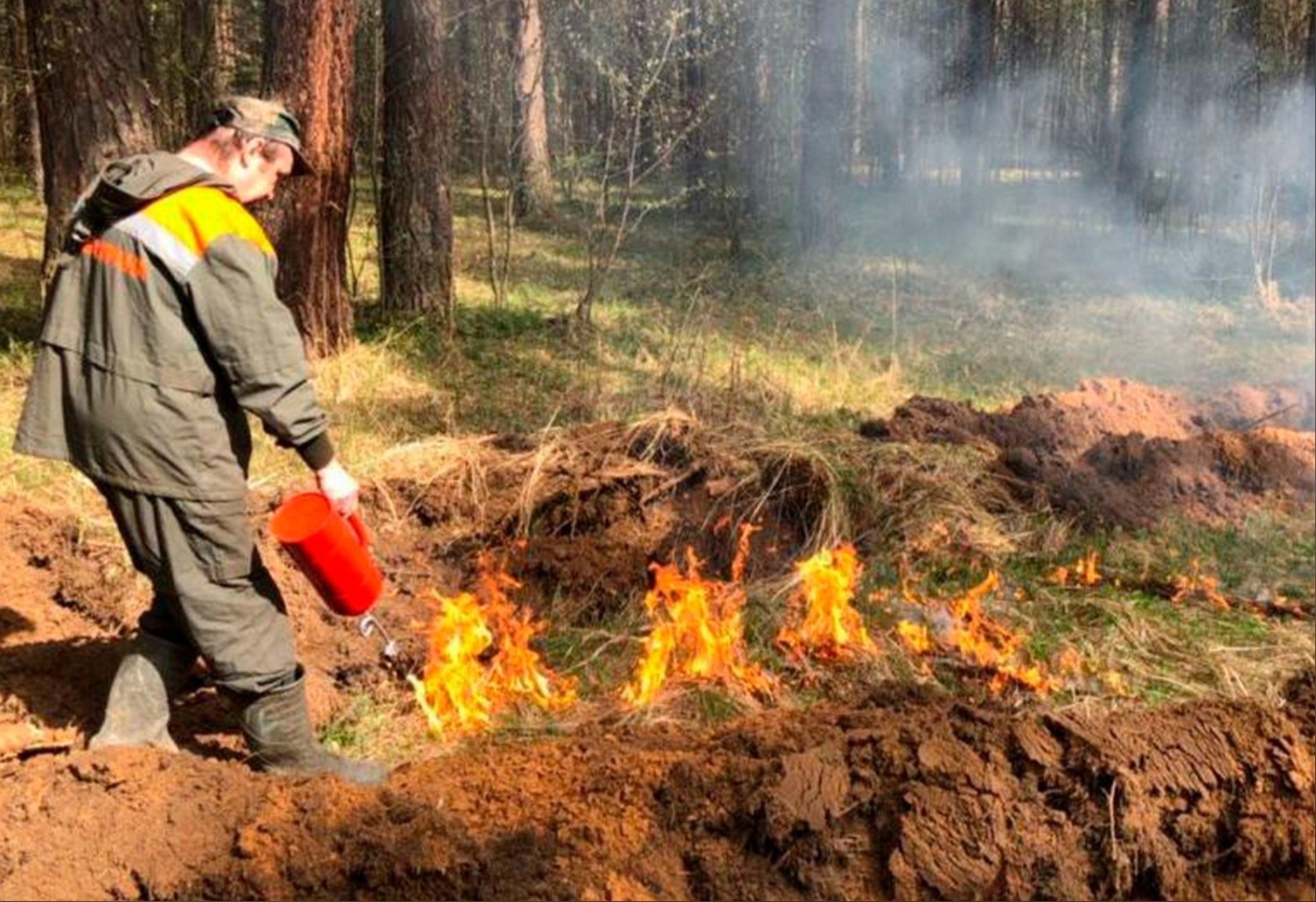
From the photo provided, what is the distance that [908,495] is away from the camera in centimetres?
586

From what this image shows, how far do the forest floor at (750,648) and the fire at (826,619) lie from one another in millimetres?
92

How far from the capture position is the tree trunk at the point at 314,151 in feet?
25.0

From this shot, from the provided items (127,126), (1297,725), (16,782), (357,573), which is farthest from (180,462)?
(127,126)

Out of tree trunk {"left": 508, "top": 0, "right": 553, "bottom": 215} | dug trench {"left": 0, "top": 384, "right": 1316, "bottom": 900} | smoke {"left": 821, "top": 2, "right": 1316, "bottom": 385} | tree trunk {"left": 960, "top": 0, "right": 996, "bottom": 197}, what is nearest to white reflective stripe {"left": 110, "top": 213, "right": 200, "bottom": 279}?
dug trench {"left": 0, "top": 384, "right": 1316, "bottom": 900}

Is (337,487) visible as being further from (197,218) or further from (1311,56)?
(1311,56)

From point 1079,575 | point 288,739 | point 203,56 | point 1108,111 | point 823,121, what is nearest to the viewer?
point 288,739

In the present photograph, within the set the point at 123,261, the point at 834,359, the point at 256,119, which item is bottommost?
the point at 834,359

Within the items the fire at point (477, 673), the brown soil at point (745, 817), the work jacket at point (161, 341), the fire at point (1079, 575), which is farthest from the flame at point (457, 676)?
the fire at point (1079, 575)

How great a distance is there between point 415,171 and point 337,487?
22.0 feet

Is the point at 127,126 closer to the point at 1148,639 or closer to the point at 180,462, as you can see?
the point at 180,462

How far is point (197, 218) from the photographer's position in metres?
2.99

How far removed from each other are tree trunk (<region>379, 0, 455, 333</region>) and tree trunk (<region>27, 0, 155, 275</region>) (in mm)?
2318

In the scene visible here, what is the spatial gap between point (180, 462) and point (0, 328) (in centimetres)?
605

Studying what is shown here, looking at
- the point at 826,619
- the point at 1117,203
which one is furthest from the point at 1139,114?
the point at 826,619
